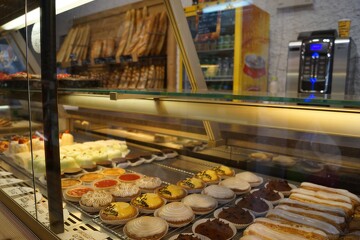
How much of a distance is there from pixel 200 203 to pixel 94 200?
52cm

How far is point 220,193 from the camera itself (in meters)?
1.56

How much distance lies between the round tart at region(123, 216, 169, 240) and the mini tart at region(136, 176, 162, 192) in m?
0.38

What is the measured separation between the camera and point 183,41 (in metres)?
1.67

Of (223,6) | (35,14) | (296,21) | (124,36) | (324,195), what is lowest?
(324,195)

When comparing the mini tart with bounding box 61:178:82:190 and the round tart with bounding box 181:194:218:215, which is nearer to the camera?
the round tart with bounding box 181:194:218:215

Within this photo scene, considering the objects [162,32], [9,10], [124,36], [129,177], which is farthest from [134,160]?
[124,36]

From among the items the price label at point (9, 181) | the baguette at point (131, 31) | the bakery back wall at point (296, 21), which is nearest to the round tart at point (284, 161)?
the price label at point (9, 181)

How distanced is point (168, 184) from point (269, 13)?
10.7ft

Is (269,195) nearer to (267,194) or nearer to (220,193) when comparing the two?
(267,194)

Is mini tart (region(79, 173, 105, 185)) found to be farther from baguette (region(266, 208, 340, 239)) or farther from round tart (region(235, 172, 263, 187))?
baguette (region(266, 208, 340, 239))

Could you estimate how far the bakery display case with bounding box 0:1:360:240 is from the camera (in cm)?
105

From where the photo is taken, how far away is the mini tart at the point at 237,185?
5.32 ft

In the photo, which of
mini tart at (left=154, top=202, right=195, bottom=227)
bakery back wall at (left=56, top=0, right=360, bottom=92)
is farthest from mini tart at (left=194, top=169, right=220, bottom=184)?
bakery back wall at (left=56, top=0, right=360, bottom=92)

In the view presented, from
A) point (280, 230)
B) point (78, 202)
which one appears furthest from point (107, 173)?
point (280, 230)
